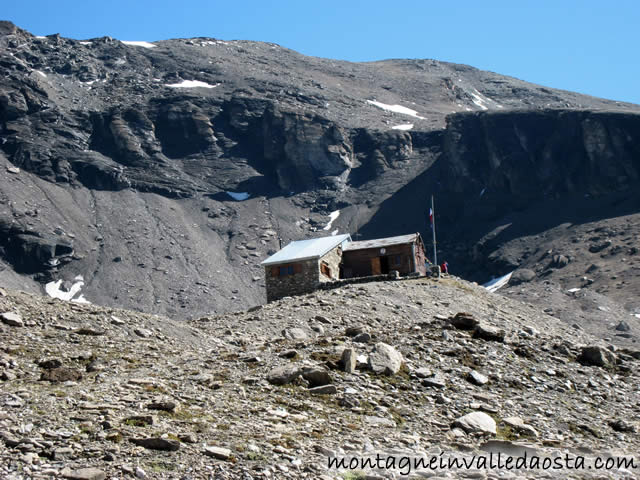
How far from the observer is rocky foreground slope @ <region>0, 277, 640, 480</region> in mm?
13719

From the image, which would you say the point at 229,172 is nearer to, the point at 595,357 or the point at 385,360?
the point at 595,357

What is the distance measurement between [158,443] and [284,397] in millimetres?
4936

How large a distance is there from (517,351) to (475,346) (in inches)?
64.9

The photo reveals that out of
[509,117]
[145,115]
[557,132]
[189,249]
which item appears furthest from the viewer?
[145,115]

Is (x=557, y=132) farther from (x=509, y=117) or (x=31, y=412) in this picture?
(x=31, y=412)

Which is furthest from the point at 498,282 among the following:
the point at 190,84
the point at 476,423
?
the point at 190,84

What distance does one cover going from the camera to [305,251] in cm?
4947

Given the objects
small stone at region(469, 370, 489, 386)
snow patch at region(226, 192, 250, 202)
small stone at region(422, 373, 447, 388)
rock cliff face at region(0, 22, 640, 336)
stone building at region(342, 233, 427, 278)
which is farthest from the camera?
snow patch at region(226, 192, 250, 202)

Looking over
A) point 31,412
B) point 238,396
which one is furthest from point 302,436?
point 31,412

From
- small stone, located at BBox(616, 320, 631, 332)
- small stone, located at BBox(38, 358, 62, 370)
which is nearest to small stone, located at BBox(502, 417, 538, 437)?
small stone, located at BBox(38, 358, 62, 370)

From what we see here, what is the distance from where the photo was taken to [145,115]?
16912 centimetres

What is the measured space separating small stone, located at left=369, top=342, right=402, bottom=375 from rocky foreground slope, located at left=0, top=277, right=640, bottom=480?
0.17 feet

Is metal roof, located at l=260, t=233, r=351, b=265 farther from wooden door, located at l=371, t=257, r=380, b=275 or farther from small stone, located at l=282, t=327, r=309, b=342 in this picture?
small stone, located at l=282, t=327, r=309, b=342

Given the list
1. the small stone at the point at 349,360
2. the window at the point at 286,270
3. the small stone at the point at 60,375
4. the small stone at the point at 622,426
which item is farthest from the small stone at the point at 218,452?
the window at the point at 286,270
